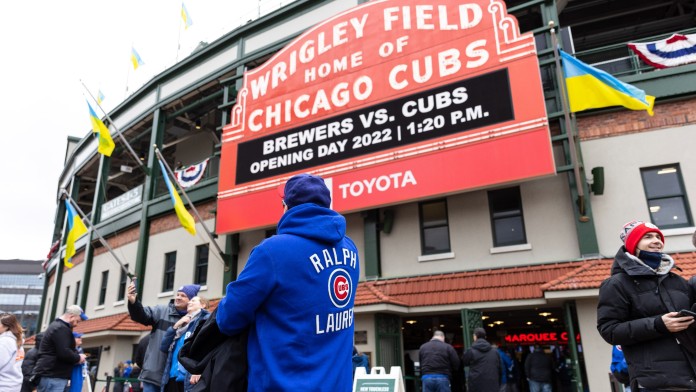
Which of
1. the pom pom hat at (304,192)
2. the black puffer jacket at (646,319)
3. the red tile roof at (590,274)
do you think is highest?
the red tile roof at (590,274)

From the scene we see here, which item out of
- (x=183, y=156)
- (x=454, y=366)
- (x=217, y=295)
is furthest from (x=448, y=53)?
(x=183, y=156)

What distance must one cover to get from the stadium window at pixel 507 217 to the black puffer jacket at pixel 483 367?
347cm

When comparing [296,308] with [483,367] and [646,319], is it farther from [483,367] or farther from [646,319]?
[483,367]

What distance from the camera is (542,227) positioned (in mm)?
11398

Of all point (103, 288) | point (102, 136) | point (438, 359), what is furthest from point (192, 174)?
point (438, 359)

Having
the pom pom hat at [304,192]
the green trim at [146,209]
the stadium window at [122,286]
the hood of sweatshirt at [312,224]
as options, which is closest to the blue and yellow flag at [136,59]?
the green trim at [146,209]

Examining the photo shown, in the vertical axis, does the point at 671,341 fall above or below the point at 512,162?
below

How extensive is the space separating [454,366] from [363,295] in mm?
3433

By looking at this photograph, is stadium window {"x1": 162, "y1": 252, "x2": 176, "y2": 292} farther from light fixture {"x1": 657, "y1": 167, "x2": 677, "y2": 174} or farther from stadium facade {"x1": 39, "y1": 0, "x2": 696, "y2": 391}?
light fixture {"x1": 657, "y1": 167, "x2": 677, "y2": 174}

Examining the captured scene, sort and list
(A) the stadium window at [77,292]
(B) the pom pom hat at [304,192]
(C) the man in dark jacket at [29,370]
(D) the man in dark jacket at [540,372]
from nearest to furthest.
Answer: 1. (B) the pom pom hat at [304,192]
2. (C) the man in dark jacket at [29,370]
3. (D) the man in dark jacket at [540,372]
4. (A) the stadium window at [77,292]

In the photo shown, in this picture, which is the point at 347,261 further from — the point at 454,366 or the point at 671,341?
the point at 454,366

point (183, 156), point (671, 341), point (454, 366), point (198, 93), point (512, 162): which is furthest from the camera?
point (183, 156)

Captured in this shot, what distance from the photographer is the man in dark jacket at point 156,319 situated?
5754mm

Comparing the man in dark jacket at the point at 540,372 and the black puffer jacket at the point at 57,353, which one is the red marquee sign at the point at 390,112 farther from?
the black puffer jacket at the point at 57,353
